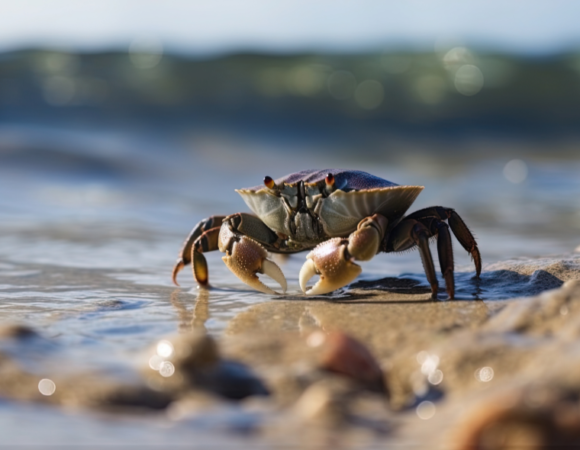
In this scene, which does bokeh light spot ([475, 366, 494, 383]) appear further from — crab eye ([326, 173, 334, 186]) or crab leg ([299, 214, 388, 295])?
crab eye ([326, 173, 334, 186])

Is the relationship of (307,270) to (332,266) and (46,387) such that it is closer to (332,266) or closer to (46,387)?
(332,266)

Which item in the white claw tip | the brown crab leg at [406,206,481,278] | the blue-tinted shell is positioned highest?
the blue-tinted shell

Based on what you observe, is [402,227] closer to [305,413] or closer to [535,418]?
[305,413]

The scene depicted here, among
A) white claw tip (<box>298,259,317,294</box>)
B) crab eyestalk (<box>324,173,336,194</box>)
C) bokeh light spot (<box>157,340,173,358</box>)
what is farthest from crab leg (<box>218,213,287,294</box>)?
bokeh light spot (<box>157,340,173,358</box>)

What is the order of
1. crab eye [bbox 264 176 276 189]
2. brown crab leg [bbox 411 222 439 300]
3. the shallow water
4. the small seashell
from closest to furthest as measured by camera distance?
the small seashell < the shallow water < brown crab leg [bbox 411 222 439 300] < crab eye [bbox 264 176 276 189]

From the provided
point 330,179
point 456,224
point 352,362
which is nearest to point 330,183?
point 330,179

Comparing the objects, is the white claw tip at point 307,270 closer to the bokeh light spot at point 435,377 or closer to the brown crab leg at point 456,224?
the brown crab leg at point 456,224

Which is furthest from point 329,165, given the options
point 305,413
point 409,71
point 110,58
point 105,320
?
point 305,413
